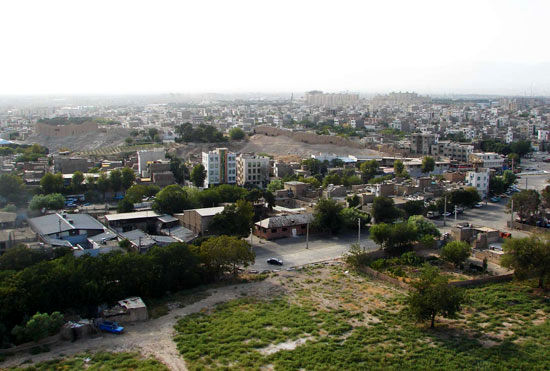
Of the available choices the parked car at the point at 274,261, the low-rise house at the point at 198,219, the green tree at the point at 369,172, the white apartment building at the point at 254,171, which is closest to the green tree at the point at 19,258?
the low-rise house at the point at 198,219

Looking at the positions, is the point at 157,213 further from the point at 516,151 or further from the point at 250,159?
the point at 516,151

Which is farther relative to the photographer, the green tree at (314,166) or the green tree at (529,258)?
the green tree at (314,166)

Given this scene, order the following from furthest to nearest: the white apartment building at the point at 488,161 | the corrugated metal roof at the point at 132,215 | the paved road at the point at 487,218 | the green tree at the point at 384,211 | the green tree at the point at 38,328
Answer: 1. the white apartment building at the point at 488,161
2. the paved road at the point at 487,218
3. the green tree at the point at 384,211
4. the corrugated metal roof at the point at 132,215
5. the green tree at the point at 38,328

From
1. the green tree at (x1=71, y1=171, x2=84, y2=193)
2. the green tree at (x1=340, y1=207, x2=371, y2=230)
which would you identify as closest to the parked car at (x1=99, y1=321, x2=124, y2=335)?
the green tree at (x1=340, y1=207, x2=371, y2=230)

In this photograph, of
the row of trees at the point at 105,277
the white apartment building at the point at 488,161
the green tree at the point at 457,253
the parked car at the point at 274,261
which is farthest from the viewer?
the white apartment building at the point at 488,161

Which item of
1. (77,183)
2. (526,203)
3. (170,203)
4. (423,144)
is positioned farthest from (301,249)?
(423,144)

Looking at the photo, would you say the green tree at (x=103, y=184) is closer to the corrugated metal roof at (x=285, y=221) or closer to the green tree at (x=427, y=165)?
the corrugated metal roof at (x=285, y=221)
